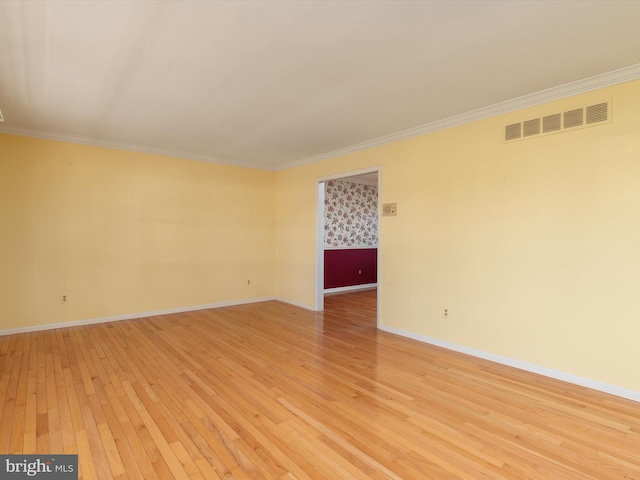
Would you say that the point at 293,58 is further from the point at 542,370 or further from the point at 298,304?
the point at 298,304

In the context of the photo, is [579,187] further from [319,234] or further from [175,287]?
[175,287]

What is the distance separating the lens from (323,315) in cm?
529

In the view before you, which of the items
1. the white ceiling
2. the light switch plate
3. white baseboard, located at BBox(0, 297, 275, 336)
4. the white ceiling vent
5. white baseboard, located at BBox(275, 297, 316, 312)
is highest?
the white ceiling

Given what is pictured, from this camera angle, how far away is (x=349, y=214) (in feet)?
24.7

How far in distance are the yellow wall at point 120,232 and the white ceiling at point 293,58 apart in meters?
0.86

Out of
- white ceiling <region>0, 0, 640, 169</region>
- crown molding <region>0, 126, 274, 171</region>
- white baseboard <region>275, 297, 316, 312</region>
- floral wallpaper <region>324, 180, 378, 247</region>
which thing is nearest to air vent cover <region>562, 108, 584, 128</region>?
white ceiling <region>0, 0, 640, 169</region>

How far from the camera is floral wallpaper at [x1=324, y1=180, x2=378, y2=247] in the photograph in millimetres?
7164

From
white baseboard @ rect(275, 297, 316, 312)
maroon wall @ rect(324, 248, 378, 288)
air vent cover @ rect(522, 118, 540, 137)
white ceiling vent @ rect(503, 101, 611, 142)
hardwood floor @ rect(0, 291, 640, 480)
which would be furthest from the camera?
maroon wall @ rect(324, 248, 378, 288)

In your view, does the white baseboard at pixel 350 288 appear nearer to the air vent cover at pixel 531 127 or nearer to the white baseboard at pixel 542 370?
the white baseboard at pixel 542 370

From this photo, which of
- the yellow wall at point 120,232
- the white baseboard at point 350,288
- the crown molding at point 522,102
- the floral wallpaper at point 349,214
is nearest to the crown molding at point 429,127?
the crown molding at point 522,102

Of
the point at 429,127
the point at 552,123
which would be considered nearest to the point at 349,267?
the point at 429,127

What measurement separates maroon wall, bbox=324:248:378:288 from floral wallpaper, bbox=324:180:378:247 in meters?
0.18

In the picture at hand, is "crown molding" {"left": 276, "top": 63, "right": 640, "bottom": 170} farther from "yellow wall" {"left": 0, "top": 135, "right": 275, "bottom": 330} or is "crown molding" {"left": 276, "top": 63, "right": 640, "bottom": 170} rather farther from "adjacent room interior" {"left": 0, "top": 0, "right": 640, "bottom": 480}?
"yellow wall" {"left": 0, "top": 135, "right": 275, "bottom": 330}

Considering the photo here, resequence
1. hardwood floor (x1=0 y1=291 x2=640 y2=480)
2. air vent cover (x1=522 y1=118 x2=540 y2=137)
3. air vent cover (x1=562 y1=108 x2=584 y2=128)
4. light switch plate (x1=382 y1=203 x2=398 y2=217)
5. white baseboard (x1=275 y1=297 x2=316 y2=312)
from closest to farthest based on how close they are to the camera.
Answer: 1. hardwood floor (x1=0 y1=291 x2=640 y2=480)
2. air vent cover (x1=562 y1=108 x2=584 y2=128)
3. air vent cover (x1=522 y1=118 x2=540 y2=137)
4. light switch plate (x1=382 y1=203 x2=398 y2=217)
5. white baseboard (x1=275 y1=297 x2=316 y2=312)
